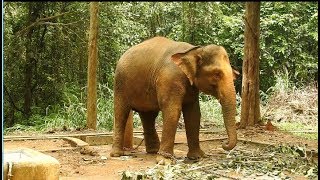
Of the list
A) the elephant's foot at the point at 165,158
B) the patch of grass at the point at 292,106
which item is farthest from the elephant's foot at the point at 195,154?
the patch of grass at the point at 292,106

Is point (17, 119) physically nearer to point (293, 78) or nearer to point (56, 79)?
point (56, 79)

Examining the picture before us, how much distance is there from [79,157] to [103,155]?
0.45m

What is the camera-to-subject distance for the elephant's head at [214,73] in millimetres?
5613

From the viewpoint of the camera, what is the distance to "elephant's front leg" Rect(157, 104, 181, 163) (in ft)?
19.2

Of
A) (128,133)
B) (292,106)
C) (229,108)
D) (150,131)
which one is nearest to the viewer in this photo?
(229,108)

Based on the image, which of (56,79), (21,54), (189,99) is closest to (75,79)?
(56,79)

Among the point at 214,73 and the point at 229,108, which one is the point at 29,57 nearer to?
the point at 214,73

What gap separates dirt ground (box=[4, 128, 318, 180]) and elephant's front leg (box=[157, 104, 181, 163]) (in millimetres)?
197

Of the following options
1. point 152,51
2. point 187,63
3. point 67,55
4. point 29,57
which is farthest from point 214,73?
point 29,57

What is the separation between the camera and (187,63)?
577 cm

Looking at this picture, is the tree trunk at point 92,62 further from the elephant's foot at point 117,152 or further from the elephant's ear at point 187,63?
the elephant's ear at point 187,63

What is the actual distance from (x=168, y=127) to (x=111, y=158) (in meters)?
1.07

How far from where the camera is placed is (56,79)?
1320 centimetres

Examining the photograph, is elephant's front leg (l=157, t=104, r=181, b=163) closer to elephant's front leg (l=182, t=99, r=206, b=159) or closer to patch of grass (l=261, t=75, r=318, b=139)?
elephant's front leg (l=182, t=99, r=206, b=159)
